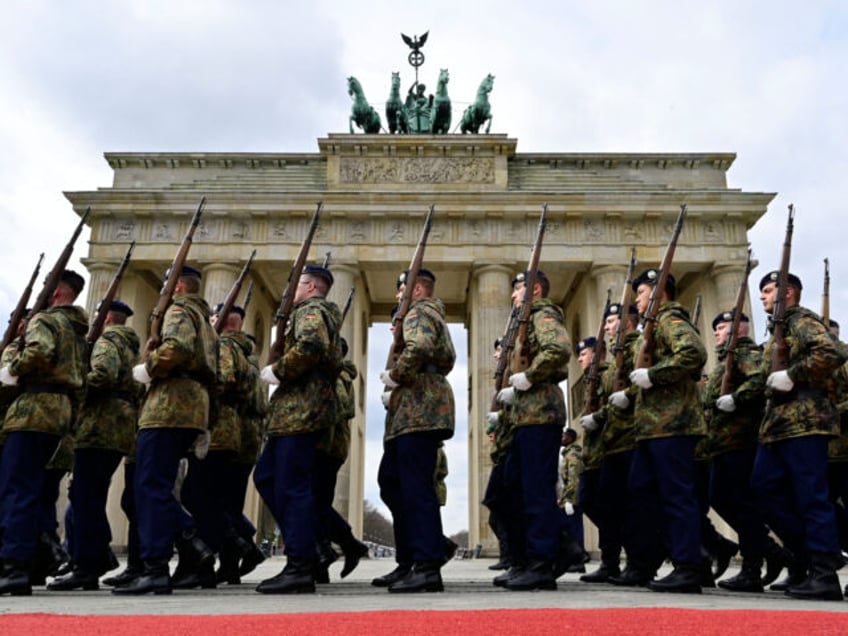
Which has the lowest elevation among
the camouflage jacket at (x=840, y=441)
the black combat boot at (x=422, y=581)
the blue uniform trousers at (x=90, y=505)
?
the black combat boot at (x=422, y=581)

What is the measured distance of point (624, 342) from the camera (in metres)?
7.18

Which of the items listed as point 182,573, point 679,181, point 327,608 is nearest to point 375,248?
point 679,181

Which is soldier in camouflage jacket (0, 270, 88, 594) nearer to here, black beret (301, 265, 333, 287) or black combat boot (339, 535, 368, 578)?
black beret (301, 265, 333, 287)

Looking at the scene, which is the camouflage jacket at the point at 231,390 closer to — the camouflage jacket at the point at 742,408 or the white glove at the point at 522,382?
the white glove at the point at 522,382

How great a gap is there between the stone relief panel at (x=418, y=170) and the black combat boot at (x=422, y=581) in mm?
22321

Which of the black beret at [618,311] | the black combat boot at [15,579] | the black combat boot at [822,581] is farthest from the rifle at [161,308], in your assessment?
the black combat boot at [822,581]

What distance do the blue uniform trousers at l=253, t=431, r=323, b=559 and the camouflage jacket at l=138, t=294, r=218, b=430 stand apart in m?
0.63

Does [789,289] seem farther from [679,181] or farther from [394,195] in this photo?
[679,181]

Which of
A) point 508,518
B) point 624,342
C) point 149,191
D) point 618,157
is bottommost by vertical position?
point 508,518

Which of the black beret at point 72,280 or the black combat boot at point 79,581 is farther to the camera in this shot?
the black beret at point 72,280

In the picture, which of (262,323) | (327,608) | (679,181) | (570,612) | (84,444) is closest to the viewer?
(570,612)

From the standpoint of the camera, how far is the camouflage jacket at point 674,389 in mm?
5941

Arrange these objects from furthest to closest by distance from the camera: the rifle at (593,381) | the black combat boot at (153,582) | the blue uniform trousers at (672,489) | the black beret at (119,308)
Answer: the rifle at (593,381) → the black beret at (119,308) → the blue uniform trousers at (672,489) → the black combat boot at (153,582)

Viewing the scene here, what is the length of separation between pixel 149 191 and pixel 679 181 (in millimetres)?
19377
